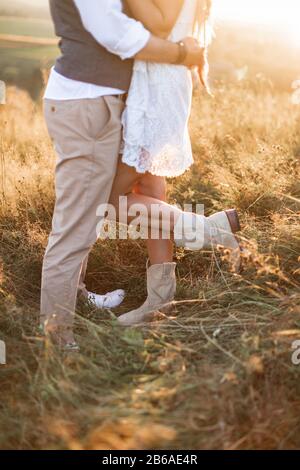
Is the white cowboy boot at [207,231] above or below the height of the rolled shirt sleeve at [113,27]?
below

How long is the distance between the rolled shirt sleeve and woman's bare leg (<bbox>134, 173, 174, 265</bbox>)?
66cm

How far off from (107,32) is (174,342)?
4.05ft

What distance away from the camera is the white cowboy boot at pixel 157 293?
2.99 m

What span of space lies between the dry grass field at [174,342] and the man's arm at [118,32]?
87 centimetres

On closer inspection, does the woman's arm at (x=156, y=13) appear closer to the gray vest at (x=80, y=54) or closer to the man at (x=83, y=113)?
the man at (x=83, y=113)

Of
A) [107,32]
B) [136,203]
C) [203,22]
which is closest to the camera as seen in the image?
[107,32]

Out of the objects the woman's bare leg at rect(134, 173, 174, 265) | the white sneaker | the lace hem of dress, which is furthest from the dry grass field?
the lace hem of dress

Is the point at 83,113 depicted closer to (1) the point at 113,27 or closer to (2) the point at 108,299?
(1) the point at 113,27

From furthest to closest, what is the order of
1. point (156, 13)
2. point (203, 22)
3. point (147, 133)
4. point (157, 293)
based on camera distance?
point (157, 293) < point (203, 22) < point (147, 133) < point (156, 13)

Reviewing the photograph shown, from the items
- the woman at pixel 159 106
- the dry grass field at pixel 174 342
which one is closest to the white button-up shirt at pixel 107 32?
the woman at pixel 159 106

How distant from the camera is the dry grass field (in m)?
2.01

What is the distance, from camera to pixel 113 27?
7.71ft

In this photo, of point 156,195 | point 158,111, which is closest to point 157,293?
point 156,195
